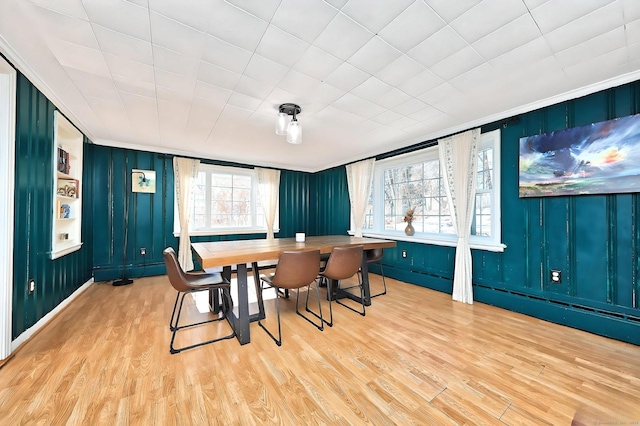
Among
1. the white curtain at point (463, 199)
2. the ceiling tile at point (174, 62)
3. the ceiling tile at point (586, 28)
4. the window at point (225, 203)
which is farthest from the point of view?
the window at point (225, 203)

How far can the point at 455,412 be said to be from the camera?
4.84 ft

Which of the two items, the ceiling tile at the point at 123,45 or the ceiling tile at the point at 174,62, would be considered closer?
the ceiling tile at the point at 123,45

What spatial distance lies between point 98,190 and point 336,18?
4795 mm

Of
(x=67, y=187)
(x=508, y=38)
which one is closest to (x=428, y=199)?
(x=508, y=38)

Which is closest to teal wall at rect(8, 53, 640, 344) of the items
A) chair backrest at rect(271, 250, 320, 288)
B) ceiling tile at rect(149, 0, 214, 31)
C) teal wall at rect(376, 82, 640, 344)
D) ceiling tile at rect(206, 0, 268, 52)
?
teal wall at rect(376, 82, 640, 344)

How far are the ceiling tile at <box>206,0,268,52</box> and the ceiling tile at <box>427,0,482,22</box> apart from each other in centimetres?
106

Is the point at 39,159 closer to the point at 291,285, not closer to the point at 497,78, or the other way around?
the point at 291,285

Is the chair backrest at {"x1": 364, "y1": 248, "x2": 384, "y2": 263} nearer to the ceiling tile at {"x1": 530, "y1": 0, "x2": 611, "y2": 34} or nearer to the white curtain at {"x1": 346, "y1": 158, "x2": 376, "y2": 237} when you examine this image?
the white curtain at {"x1": 346, "y1": 158, "x2": 376, "y2": 237}

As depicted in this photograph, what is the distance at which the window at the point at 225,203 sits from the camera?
17.0ft

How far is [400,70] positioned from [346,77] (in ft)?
1.53

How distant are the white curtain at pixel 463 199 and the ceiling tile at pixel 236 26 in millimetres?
2928

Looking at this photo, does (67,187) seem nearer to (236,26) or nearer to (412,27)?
(236,26)

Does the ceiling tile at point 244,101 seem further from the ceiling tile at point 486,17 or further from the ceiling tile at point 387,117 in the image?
the ceiling tile at point 486,17

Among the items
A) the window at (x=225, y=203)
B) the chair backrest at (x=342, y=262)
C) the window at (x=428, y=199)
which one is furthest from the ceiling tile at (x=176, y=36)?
the window at (x=225, y=203)
